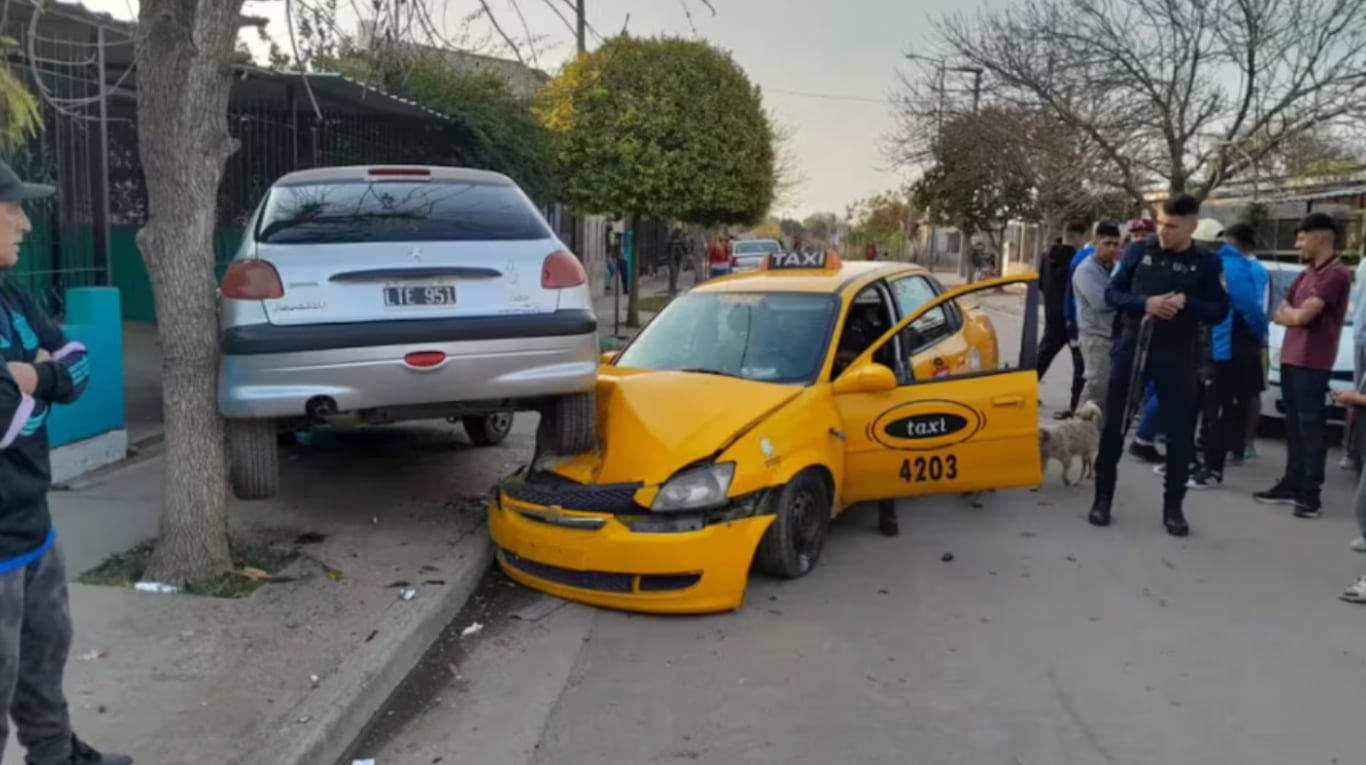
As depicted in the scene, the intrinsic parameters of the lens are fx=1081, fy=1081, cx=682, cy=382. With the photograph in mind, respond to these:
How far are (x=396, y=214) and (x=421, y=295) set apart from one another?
0.58 metres

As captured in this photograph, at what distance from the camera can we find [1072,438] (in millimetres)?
7527

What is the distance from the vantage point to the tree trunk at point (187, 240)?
4.80 m

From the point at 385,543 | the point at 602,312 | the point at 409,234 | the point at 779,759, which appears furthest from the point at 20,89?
the point at 602,312

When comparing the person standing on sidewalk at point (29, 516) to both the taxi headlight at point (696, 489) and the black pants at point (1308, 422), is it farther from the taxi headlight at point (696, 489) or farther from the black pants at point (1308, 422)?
the black pants at point (1308, 422)

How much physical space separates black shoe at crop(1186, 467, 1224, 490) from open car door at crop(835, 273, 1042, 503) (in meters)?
2.23

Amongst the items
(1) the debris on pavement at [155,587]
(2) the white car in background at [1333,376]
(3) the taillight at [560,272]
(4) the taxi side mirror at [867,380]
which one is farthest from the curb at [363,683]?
(2) the white car in background at [1333,376]

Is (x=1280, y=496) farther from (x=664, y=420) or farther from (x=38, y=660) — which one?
(x=38, y=660)

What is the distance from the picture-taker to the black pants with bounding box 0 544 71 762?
9.25ft

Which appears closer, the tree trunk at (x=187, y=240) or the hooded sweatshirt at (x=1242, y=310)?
the tree trunk at (x=187, y=240)

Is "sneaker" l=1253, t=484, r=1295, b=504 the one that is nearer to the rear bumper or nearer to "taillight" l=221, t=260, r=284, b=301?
the rear bumper

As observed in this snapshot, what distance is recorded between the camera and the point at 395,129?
1592cm

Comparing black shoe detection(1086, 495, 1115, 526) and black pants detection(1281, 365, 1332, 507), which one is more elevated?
black pants detection(1281, 365, 1332, 507)

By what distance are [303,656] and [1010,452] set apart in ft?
12.8

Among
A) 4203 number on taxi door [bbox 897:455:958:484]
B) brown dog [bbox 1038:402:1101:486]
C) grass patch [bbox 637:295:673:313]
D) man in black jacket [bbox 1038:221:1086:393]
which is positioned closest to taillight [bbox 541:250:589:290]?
4203 number on taxi door [bbox 897:455:958:484]
